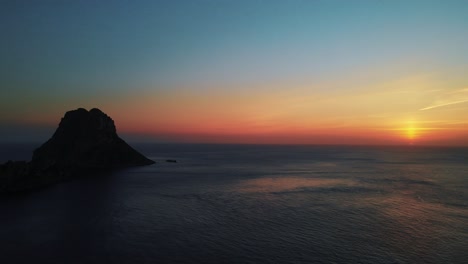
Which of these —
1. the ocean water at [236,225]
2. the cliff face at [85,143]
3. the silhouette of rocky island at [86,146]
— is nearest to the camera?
the ocean water at [236,225]

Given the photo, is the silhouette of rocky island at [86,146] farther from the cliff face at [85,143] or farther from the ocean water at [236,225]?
the ocean water at [236,225]

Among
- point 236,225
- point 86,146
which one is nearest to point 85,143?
point 86,146

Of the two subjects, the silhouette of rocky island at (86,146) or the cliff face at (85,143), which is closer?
the silhouette of rocky island at (86,146)

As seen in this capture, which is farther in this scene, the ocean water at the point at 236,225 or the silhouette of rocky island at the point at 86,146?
the silhouette of rocky island at the point at 86,146

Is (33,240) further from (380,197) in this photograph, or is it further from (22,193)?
(380,197)

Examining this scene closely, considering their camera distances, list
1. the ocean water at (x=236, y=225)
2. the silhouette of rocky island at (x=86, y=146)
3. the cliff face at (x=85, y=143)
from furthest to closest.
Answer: the cliff face at (x=85, y=143), the silhouette of rocky island at (x=86, y=146), the ocean water at (x=236, y=225)

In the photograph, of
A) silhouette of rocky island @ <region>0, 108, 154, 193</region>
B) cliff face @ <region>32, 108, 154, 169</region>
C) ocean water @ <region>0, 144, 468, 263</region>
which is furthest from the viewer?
cliff face @ <region>32, 108, 154, 169</region>

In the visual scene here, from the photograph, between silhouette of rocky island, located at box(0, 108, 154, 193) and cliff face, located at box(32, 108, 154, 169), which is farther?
cliff face, located at box(32, 108, 154, 169)

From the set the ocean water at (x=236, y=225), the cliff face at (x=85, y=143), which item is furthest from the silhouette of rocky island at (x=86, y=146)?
the ocean water at (x=236, y=225)

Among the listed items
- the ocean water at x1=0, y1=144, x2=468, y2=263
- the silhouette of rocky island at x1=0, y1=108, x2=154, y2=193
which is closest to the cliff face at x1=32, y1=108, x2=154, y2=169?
the silhouette of rocky island at x1=0, y1=108, x2=154, y2=193

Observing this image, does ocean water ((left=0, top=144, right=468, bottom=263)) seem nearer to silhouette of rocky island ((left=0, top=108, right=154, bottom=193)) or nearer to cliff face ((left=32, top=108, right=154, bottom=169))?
silhouette of rocky island ((left=0, top=108, right=154, bottom=193))

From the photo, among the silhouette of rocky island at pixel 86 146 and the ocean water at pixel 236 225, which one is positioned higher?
the silhouette of rocky island at pixel 86 146

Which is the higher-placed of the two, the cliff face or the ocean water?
the cliff face
